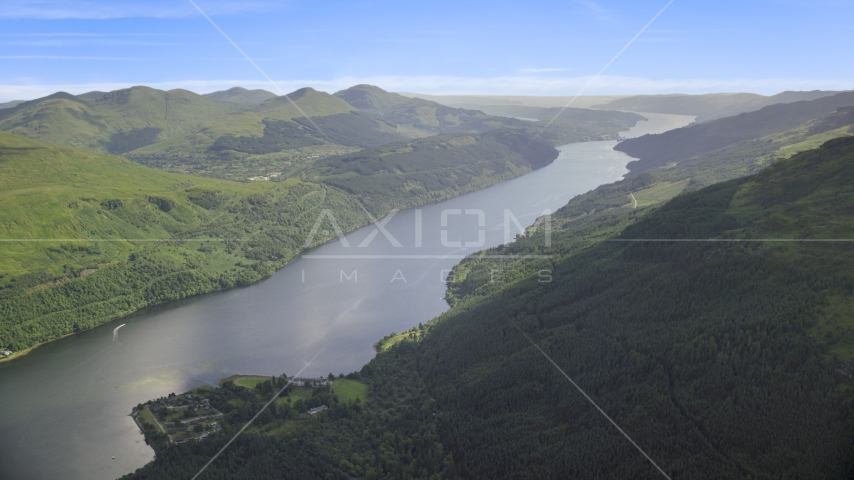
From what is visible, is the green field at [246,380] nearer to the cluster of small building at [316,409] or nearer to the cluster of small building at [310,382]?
the cluster of small building at [310,382]

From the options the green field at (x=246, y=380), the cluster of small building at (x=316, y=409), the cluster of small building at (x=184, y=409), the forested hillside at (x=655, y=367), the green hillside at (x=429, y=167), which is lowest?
the cluster of small building at (x=184, y=409)

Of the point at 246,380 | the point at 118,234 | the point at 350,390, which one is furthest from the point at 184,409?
the point at 118,234

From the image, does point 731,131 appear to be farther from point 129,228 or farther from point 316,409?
point 316,409

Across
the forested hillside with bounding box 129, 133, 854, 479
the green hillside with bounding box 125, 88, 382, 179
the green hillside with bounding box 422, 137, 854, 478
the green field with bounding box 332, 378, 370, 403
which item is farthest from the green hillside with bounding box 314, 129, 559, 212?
the green field with bounding box 332, 378, 370, 403

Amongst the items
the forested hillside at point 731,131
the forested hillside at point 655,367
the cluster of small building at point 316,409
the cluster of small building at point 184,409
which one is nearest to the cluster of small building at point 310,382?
the cluster of small building at point 316,409

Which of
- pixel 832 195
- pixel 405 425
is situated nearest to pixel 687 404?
pixel 405 425

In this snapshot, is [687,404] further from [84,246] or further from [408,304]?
[84,246]
